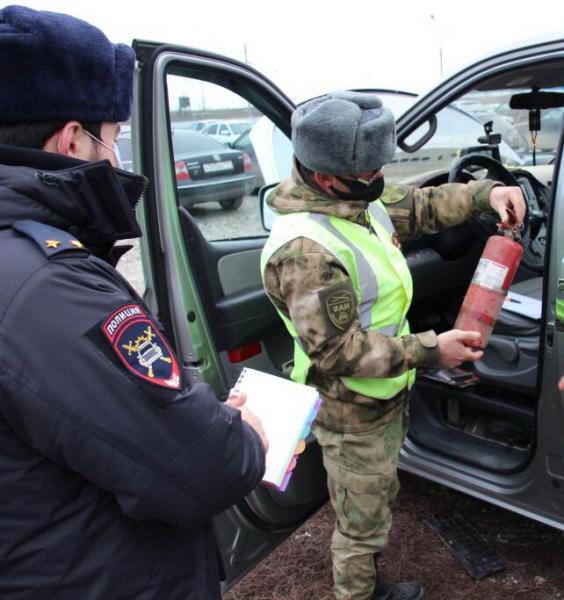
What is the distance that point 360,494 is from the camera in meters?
1.95

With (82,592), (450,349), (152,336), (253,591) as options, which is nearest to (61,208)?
(152,336)

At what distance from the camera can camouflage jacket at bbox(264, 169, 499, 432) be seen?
1659mm

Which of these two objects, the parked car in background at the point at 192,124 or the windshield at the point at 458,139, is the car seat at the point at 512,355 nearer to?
the windshield at the point at 458,139

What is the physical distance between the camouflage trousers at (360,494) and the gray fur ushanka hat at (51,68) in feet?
4.28

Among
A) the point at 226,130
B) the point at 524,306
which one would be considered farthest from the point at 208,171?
the point at 524,306

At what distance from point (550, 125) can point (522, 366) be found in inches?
69.8

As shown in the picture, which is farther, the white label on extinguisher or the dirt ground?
the dirt ground

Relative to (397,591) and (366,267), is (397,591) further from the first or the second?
(366,267)

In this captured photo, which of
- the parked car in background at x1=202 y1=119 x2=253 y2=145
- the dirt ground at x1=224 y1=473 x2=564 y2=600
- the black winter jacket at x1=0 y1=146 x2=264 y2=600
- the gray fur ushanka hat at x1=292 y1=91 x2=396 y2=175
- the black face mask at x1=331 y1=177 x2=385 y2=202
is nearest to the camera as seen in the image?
the black winter jacket at x1=0 y1=146 x2=264 y2=600

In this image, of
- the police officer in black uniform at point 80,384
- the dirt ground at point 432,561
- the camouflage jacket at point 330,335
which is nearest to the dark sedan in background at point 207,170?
the camouflage jacket at point 330,335

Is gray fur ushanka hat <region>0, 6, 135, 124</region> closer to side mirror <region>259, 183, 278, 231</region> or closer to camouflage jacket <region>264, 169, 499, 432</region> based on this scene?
camouflage jacket <region>264, 169, 499, 432</region>

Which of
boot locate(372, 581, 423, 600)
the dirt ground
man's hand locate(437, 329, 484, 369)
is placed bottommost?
the dirt ground

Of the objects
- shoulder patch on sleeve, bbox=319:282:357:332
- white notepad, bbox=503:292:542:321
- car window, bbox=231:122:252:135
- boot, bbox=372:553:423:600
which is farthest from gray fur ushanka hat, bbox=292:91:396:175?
boot, bbox=372:553:423:600

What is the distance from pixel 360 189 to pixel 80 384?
1.11 m
